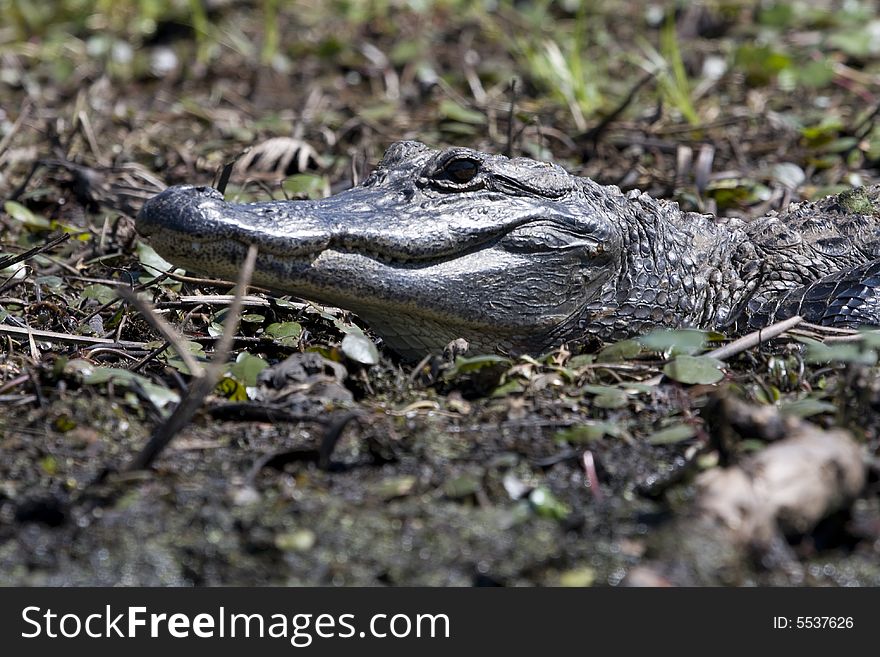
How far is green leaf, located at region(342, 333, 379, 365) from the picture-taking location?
371cm

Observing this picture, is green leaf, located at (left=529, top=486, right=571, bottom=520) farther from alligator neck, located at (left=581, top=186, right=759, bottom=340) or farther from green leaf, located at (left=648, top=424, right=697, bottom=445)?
alligator neck, located at (left=581, top=186, right=759, bottom=340)

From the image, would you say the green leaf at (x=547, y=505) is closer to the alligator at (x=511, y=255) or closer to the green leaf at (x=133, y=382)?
the alligator at (x=511, y=255)

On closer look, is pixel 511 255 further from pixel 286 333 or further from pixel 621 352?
pixel 286 333

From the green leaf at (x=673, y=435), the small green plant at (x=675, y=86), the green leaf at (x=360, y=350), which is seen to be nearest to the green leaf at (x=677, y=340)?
the green leaf at (x=673, y=435)

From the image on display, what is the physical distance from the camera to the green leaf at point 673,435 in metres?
3.22

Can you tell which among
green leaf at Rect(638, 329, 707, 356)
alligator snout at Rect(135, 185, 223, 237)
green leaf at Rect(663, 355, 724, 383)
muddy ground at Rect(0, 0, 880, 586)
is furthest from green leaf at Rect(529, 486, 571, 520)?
alligator snout at Rect(135, 185, 223, 237)

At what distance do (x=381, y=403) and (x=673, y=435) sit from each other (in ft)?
3.00

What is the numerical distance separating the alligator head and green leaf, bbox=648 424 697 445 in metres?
0.80

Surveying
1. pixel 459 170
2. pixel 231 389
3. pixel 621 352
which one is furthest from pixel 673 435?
pixel 231 389

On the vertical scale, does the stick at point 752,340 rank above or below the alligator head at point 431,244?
below

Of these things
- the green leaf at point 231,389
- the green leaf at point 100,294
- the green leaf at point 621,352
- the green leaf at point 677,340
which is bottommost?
the green leaf at point 100,294
